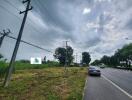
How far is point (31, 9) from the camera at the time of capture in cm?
2300

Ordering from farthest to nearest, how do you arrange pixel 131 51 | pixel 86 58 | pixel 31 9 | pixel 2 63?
pixel 86 58
pixel 131 51
pixel 2 63
pixel 31 9

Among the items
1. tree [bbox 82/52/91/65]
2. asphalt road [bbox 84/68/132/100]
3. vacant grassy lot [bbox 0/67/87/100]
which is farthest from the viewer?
tree [bbox 82/52/91/65]

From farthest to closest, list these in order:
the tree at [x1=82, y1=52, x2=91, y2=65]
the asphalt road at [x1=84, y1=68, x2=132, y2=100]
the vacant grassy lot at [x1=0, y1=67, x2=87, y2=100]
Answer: the tree at [x1=82, y1=52, x2=91, y2=65] < the vacant grassy lot at [x1=0, y1=67, x2=87, y2=100] < the asphalt road at [x1=84, y1=68, x2=132, y2=100]

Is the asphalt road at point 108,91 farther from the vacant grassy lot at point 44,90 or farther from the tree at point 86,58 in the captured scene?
the tree at point 86,58

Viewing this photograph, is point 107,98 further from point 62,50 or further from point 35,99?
point 62,50

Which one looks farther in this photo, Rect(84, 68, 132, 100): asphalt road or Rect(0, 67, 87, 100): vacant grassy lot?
Answer: Rect(0, 67, 87, 100): vacant grassy lot

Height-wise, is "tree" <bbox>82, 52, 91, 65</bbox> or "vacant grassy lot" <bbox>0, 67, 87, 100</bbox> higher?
"tree" <bbox>82, 52, 91, 65</bbox>

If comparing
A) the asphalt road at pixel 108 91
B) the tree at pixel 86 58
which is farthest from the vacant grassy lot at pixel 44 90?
the tree at pixel 86 58

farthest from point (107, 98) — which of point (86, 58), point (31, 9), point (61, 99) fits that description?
point (86, 58)

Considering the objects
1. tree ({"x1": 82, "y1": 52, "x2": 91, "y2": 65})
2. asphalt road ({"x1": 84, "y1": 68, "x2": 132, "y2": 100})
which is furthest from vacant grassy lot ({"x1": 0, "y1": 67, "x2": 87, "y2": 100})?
tree ({"x1": 82, "y1": 52, "x2": 91, "y2": 65})

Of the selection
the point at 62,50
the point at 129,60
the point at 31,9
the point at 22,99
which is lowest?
the point at 22,99

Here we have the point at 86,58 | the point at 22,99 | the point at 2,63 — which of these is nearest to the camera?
the point at 22,99

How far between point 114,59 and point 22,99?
166 m

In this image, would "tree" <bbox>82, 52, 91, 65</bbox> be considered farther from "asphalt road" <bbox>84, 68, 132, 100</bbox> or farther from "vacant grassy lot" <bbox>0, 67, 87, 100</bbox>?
"asphalt road" <bbox>84, 68, 132, 100</bbox>
